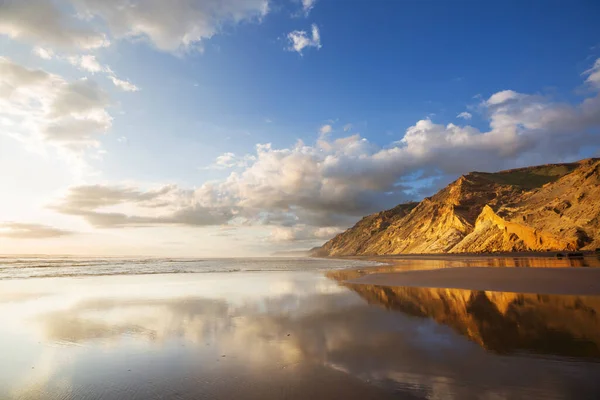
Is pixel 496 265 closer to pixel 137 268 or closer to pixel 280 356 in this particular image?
pixel 280 356

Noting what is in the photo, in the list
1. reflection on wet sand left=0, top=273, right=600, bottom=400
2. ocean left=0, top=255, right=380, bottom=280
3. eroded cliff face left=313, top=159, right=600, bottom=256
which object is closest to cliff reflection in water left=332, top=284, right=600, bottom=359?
reflection on wet sand left=0, top=273, right=600, bottom=400

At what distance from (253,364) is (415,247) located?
11336 centimetres

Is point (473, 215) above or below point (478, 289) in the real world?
above

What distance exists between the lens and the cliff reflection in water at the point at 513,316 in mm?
7168

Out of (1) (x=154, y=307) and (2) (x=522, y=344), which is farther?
(1) (x=154, y=307)

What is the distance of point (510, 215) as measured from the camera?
2820 inches

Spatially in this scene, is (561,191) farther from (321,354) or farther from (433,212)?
(321,354)

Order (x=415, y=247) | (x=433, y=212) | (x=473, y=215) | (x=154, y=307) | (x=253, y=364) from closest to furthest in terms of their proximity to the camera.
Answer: (x=253, y=364) → (x=154, y=307) → (x=473, y=215) → (x=415, y=247) → (x=433, y=212)

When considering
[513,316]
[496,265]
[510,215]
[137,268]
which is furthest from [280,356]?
[510,215]

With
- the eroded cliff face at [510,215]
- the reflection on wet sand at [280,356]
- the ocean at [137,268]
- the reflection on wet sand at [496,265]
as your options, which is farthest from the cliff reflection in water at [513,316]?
the eroded cliff face at [510,215]

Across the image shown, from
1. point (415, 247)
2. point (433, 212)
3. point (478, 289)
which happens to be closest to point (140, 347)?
point (478, 289)

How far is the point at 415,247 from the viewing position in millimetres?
111312

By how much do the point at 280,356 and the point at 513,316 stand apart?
25.0 feet

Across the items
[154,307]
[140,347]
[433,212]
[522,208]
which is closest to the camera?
[140,347]
